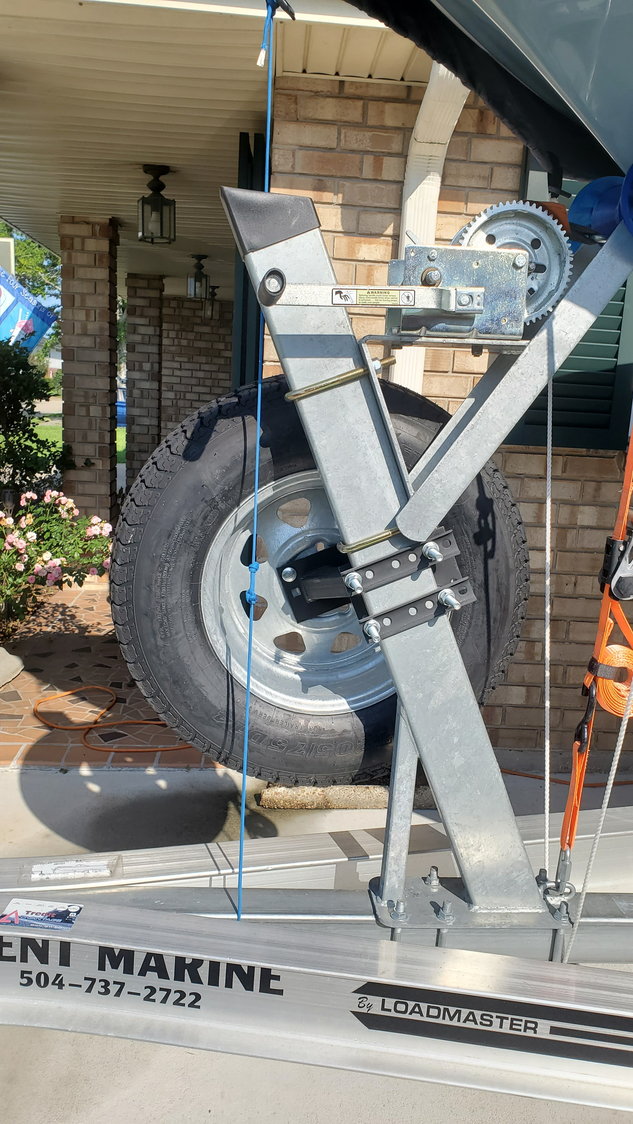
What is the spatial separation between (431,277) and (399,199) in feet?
8.32

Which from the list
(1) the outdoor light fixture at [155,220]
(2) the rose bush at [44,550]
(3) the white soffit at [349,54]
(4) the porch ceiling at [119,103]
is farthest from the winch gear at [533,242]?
(1) the outdoor light fixture at [155,220]

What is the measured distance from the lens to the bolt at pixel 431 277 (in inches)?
57.6

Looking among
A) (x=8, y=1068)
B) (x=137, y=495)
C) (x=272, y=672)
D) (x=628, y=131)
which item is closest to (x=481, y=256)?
(x=628, y=131)

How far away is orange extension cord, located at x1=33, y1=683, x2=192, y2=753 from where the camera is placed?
427cm

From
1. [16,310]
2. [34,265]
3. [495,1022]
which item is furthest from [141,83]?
[34,265]

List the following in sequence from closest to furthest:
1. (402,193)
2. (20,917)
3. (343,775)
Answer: (20,917) < (343,775) < (402,193)

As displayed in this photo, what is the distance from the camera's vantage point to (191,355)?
13227mm

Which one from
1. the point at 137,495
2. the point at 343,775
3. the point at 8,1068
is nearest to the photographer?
the point at 137,495

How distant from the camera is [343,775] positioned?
2.01 meters

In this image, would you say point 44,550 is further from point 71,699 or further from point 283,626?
point 283,626

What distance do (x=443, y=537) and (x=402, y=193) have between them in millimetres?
2596

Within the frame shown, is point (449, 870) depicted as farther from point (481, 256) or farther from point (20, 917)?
point (481, 256)

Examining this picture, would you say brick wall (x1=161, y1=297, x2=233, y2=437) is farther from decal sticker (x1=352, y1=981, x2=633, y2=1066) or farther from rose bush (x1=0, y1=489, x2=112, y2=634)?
decal sticker (x1=352, y1=981, x2=633, y2=1066)

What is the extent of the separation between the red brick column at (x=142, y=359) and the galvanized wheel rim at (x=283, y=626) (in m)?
10.0
